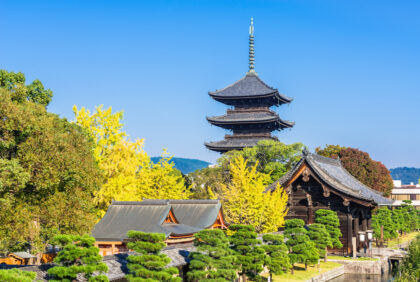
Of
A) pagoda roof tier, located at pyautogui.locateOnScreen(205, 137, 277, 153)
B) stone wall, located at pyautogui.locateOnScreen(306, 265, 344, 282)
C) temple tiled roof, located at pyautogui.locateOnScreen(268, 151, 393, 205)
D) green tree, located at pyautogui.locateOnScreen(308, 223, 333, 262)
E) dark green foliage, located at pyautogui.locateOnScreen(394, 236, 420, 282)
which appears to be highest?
pagoda roof tier, located at pyautogui.locateOnScreen(205, 137, 277, 153)

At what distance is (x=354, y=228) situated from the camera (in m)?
43.9

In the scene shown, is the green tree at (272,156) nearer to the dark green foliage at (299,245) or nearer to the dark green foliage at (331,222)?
the dark green foliage at (331,222)

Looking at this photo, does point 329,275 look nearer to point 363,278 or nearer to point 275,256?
point 363,278

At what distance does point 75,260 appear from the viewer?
1827cm

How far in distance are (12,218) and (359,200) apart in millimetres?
28596

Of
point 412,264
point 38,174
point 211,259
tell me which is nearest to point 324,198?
point 412,264

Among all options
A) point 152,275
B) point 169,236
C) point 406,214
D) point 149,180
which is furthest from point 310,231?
point 406,214

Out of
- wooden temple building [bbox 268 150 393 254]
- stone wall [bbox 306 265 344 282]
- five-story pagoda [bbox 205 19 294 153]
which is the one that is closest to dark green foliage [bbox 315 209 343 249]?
wooden temple building [bbox 268 150 393 254]

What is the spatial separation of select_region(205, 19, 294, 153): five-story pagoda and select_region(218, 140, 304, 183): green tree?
1100 cm

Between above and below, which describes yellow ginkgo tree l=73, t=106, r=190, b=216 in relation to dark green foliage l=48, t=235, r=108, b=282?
above

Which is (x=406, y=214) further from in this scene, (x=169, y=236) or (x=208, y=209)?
(x=169, y=236)

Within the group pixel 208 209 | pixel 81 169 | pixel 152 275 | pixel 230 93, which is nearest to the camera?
pixel 152 275

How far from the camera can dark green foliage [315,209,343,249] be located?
4072 cm

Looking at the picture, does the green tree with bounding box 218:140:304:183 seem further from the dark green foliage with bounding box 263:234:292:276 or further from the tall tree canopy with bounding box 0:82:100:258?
the tall tree canopy with bounding box 0:82:100:258
